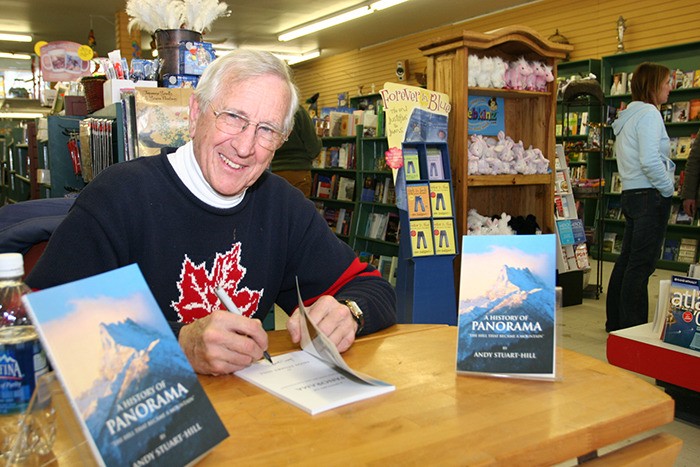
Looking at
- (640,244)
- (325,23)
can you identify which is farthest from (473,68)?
(325,23)

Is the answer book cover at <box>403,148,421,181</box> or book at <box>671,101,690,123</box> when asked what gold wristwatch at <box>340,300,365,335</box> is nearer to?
book cover at <box>403,148,421,181</box>

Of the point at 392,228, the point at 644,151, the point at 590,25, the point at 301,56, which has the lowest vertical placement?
the point at 392,228

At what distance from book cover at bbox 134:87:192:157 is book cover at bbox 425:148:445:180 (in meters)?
2.05

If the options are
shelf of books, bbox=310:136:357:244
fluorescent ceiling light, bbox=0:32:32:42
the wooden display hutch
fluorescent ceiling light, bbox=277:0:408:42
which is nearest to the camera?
the wooden display hutch

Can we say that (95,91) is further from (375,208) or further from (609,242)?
(609,242)

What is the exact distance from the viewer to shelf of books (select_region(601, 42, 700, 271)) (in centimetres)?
777

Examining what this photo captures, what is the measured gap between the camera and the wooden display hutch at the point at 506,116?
4.45 meters

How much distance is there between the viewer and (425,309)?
4285 mm

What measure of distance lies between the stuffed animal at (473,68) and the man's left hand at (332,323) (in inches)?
138

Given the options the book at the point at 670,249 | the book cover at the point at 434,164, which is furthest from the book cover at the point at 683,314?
the book at the point at 670,249

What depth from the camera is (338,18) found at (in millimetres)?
11312

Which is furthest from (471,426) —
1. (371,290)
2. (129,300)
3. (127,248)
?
(127,248)

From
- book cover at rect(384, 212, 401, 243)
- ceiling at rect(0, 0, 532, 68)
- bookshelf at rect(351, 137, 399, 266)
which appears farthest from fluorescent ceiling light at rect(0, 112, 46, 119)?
book cover at rect(384, 212, 401, 243)

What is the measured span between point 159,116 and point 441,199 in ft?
7.26
